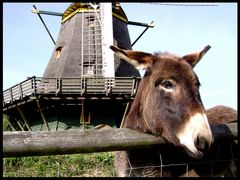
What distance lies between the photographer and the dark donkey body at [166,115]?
8.82 feet

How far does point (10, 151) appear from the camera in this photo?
2355 mm

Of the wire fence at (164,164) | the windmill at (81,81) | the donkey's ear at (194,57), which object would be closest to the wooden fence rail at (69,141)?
the wire fence at (164,164)

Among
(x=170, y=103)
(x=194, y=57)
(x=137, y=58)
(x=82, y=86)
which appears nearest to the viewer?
(x=170, y=103)

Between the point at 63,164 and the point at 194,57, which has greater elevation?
the point at 194,57

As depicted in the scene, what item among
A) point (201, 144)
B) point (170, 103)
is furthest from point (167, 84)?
point (201, 144)

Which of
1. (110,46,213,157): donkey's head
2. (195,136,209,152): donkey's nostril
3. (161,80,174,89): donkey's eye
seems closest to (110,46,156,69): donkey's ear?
(110,46,213,157): donkey's head

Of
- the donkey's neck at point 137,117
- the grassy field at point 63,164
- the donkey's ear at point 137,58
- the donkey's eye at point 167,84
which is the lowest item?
the grassy field at point 63,164

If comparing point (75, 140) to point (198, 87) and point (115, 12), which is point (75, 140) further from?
point (115, 12)

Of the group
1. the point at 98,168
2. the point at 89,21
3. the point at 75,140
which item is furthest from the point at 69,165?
the point at 89,21

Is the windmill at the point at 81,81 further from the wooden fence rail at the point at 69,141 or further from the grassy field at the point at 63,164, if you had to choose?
the wooden fence rail at the point at 69,141

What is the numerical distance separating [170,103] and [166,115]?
107 millimetres

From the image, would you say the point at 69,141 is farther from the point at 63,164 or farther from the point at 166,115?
the point at 63,164

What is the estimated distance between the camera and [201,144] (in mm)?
2545

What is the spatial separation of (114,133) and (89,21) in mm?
20317
